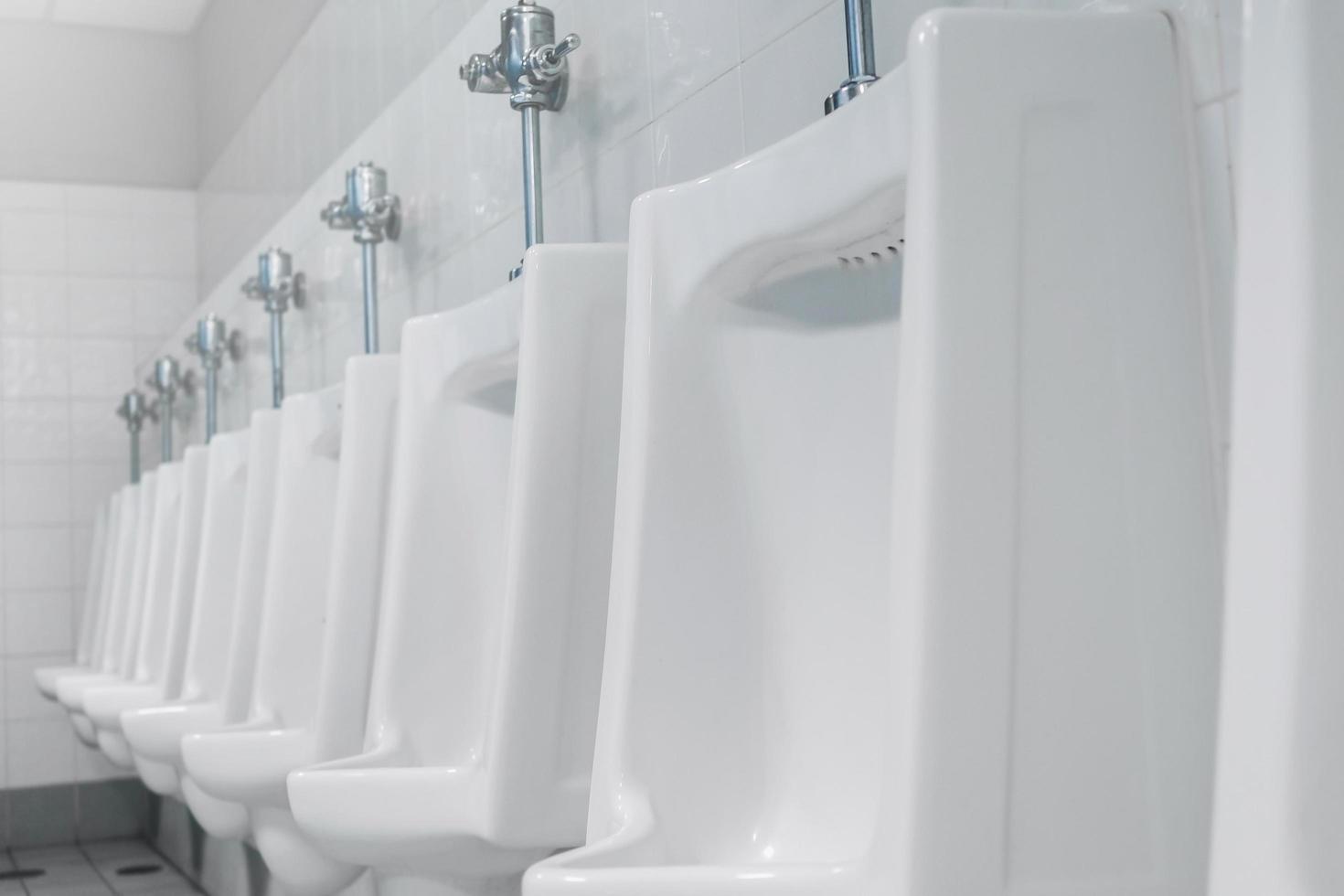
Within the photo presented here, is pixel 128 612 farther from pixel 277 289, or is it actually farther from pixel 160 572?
pixel 277 289

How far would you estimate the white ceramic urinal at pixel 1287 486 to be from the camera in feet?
1.91

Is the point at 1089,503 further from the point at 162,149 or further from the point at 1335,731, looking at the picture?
the point at 162,149

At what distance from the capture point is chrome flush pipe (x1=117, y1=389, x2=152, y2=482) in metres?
4.28

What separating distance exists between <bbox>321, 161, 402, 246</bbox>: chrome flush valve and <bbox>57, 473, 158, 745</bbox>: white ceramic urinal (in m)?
0.90

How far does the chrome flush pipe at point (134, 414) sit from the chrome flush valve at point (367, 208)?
2.10 m

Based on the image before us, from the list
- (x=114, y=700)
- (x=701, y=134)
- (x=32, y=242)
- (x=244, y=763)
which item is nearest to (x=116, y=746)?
(x=114, y=700)

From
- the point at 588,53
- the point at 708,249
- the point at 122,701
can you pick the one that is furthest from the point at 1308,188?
the point at 122,701

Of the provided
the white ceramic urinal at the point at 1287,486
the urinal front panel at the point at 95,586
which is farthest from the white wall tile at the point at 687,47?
the urinal front panel at the point at 95,586

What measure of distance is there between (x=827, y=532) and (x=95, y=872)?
342 cm

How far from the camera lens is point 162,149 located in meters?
4.69

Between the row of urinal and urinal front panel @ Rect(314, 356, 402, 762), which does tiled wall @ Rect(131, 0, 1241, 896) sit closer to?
the row of urinal

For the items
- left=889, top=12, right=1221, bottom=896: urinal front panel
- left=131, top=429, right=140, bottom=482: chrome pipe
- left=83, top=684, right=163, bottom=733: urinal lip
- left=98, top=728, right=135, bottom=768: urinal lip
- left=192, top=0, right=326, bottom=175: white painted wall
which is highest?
left=192, top=0, right=326, bottom=175: white painted wall

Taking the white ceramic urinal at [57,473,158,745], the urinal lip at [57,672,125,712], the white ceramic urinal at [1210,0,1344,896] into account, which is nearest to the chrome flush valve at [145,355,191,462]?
the white ceramic urinal at [57,473,158,745]

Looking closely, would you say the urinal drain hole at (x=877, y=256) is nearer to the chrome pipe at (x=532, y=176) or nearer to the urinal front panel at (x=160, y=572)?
the chrome pipe at (x=532, y=176)
